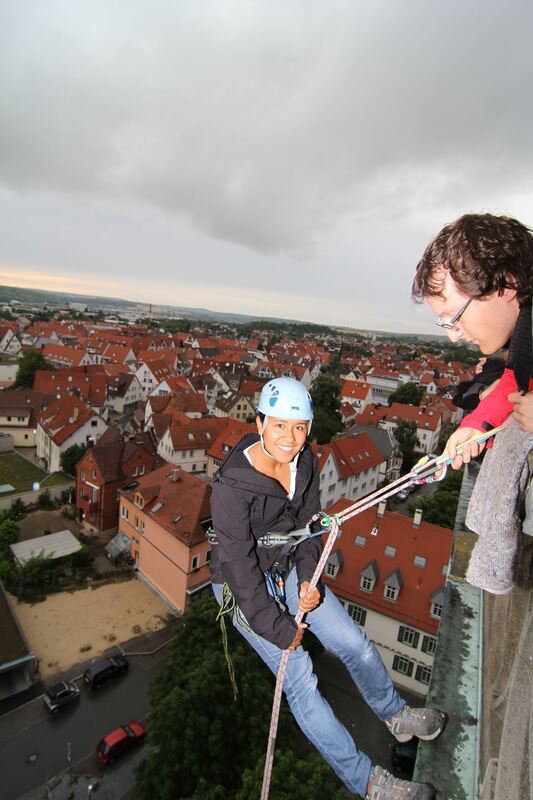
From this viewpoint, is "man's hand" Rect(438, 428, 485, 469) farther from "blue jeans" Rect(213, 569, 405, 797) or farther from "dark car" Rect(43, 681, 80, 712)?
"dark car" Rect(43, 681, 80, 712)

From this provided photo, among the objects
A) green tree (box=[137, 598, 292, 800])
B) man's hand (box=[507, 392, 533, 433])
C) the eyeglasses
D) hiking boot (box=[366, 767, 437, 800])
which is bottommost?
green tree (box=[137, 598, 292, 800])

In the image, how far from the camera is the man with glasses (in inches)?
68.0

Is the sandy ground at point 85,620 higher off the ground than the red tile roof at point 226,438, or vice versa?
the red tile roof at point 226,438

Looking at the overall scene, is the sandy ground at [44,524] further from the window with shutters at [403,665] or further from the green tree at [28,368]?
the green tree at [28,368]

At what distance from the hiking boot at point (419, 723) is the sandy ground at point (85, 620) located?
16.7 metres

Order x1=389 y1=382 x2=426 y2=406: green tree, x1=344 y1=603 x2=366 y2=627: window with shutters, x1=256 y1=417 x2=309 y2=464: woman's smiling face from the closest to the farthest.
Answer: x1=256 y1=417 x2=309 y2=464: woman's smiling face → x1=344 y1=603 x2=366 y2=627: window with shutters → x1=389 y1=382 x2=426 y2=406: green tree

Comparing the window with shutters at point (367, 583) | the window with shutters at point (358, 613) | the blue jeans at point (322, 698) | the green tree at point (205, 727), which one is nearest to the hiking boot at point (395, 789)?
the blue jeans at point (322, 698)

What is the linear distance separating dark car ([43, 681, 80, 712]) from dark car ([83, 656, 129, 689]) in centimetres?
54

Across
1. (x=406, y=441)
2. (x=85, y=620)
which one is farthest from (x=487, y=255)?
(x=406, y=441)

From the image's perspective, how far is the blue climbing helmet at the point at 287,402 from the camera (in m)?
3.08

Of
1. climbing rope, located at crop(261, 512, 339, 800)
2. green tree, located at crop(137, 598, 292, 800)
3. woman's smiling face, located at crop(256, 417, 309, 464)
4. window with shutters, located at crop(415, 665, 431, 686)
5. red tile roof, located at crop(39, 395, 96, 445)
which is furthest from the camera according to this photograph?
red tile roof, located at crop(39, 395, 96, 445)

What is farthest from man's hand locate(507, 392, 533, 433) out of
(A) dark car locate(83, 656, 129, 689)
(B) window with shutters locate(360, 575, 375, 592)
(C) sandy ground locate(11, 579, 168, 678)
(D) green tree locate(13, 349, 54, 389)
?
(D) green tree locate(13, 349, 54, 389)

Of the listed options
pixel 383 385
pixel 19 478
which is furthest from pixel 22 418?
pixel 383 385

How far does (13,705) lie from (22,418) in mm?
26403
